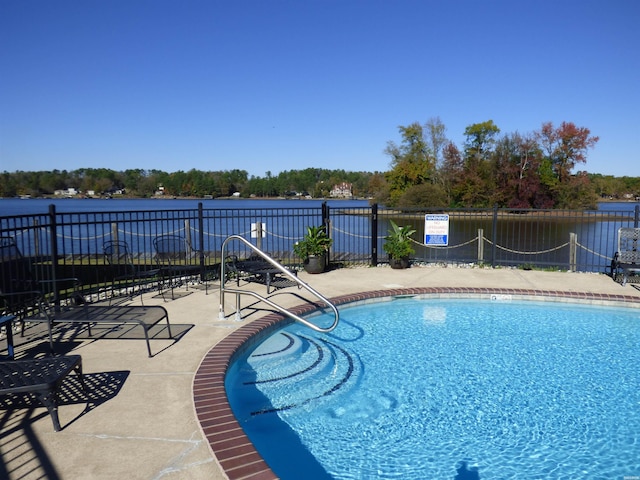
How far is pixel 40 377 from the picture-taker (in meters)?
3.23

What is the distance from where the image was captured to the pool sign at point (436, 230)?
36.9ft

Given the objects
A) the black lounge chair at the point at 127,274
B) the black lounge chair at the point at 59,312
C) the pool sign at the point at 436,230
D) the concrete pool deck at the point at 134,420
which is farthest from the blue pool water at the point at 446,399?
the pool sign at the point at 436,230

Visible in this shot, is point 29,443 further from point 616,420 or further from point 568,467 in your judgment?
point 616,420

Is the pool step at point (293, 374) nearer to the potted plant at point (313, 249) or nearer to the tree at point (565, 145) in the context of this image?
the potted plant at point (313, 249)

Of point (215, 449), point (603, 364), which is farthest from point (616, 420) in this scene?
point (215, 449)

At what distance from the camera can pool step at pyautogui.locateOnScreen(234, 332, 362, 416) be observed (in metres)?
4.63

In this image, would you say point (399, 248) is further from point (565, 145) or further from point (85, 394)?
point (565, 145)

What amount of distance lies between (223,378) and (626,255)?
29.2 feet

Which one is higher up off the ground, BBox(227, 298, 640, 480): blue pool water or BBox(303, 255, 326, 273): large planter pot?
BBox(303, 255, 326, 273): large planter pot

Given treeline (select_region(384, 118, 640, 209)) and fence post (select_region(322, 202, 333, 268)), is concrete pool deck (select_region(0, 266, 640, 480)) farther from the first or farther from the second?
treeline (select_region(384, 118, 640, 209))

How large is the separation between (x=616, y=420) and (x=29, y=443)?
5031 millimetres

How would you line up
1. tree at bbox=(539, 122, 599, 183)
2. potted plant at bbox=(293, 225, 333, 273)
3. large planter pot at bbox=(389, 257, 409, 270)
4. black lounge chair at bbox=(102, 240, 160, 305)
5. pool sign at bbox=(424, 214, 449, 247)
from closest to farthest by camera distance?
black lounge chair at bbox=(102, 240, 160, 305) → potted plant at bbox=(293, 225, 333, 273) → large planter pot at bbox=(389, 257, 409, 270) → pool sign at bbox=(424, 214, 449, 247) → tree at bbox=(539, 122, 599, 183)

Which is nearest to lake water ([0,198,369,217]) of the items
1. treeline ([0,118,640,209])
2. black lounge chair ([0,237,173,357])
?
treeline ([0,118,640,209])

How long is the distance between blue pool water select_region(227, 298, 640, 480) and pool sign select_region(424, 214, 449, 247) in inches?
161
